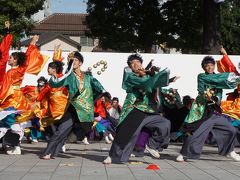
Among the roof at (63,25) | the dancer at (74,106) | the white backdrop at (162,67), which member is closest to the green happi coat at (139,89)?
the dancer at (74,106)

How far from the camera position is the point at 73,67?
26.5ft

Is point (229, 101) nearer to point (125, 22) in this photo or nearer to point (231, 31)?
point (125, 22)

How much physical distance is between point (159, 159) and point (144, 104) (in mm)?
1233

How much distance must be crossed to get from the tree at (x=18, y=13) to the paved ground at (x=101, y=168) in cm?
1216

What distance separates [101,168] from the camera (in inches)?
277

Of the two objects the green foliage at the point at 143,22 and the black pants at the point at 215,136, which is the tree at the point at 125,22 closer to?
the green foliage at the point at 143,22

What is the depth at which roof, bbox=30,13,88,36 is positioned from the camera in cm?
6147

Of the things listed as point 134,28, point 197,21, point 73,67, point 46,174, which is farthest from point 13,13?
point 46,174

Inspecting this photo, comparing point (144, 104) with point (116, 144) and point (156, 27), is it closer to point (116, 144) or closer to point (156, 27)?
point (116, 144)

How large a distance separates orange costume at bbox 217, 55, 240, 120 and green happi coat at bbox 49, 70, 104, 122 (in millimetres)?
2276

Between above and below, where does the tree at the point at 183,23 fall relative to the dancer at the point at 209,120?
above

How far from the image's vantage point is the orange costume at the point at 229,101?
843 centimetres

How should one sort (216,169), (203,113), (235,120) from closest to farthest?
(216,169) → (203,113) → (235,120)

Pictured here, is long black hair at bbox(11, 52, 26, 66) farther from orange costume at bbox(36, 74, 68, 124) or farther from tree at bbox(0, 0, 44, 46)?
tree at bbox(0, 0, 44, 46)
